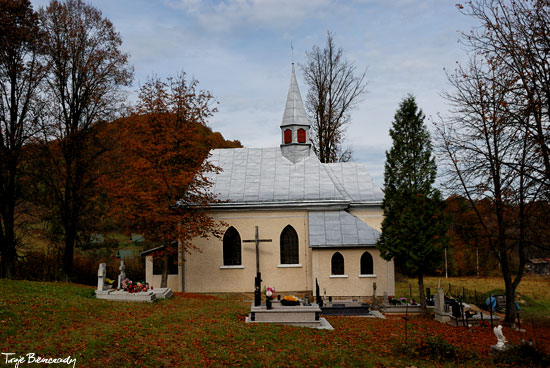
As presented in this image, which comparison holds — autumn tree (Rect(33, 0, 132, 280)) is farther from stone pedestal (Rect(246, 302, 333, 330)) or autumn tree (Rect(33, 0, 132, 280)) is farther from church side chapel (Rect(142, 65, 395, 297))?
stone pedestal (Rect(246, 302, 333, 330))

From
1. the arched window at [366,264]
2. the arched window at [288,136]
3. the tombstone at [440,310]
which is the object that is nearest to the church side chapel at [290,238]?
the arched window at [366,264]

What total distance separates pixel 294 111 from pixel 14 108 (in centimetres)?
1555

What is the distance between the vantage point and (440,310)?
64.0 feet

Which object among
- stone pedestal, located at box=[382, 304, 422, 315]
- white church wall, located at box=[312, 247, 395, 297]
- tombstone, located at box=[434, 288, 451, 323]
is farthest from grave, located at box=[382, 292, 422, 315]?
white church wall, located at box=[312, 247, 395, 297]

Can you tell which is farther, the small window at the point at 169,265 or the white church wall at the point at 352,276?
the small window at the point at 169,265

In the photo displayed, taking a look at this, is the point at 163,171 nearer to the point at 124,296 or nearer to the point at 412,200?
the point at 124,296

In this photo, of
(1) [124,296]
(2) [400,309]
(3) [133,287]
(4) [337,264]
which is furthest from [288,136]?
(1) [124,296]

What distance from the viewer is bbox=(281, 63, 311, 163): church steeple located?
95.3 feet

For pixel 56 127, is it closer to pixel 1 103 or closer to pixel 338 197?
pixel 1 103

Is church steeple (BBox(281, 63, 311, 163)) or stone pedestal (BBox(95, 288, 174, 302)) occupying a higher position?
church steeple (BBox(281, 63, 311, 163))

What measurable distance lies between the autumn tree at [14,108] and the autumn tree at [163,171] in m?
4.24

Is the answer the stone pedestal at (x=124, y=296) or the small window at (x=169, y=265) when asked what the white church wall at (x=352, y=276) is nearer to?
the small window at (x=169, y=265)

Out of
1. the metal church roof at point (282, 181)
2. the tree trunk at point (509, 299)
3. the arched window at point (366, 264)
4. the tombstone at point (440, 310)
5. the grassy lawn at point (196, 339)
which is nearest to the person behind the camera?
the grassy lawn at point (196, 339)

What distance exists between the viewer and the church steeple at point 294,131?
29.1 metres
